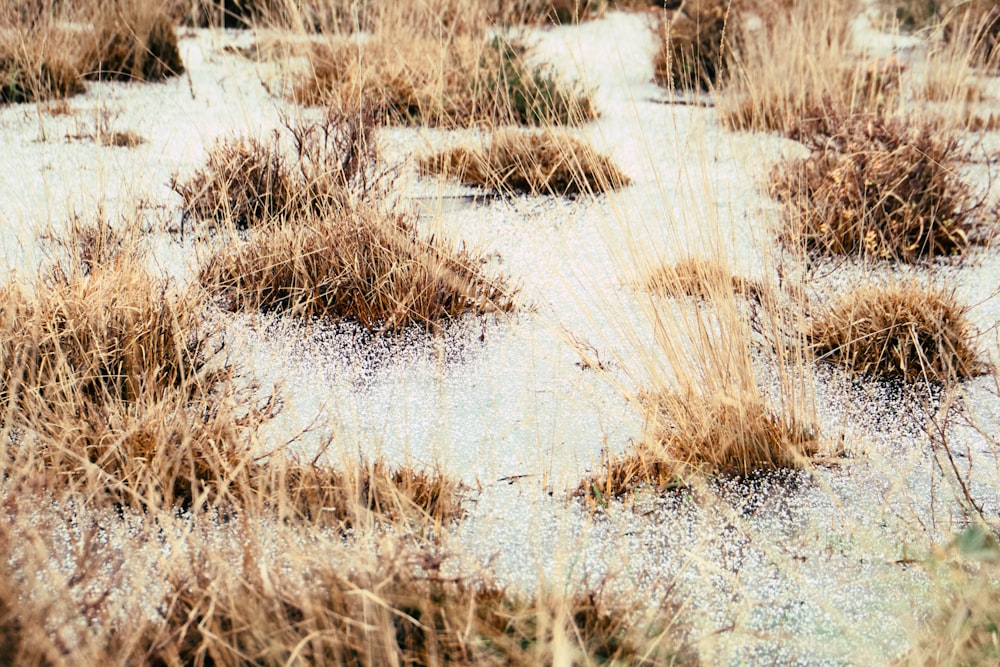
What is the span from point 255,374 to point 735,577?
3.67ft

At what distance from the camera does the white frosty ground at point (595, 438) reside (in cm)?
140

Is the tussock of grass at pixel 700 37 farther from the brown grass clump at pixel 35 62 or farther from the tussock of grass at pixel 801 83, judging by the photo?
the brown grass clump at pixel 35 62

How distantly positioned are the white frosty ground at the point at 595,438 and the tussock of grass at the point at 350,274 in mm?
71

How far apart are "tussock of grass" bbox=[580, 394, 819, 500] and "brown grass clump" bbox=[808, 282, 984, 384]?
0.47 m

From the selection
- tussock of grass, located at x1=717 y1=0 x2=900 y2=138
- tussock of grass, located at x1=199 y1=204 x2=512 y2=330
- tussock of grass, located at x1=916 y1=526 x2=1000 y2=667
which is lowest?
tussock of grass, located at x1=916 y1=526 x2=1000 y2=667

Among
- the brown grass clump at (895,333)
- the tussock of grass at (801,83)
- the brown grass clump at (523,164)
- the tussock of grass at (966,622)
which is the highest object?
the tussock of grass at (801,83)

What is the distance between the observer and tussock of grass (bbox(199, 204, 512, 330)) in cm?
220

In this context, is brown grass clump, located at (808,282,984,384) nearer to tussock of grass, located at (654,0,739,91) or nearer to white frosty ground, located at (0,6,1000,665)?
white frosty ground, located at (0,6,1000,665)

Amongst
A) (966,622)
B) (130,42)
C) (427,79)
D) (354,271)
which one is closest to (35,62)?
(130,42)

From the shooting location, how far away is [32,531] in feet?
3.74

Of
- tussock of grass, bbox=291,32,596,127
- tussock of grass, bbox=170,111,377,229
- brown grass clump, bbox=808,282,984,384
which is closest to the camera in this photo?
brown grass clump, bbox=808,282,984,384

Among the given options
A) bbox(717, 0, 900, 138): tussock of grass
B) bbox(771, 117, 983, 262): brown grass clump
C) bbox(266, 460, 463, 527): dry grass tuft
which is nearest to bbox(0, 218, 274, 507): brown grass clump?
bbox(266, 460, 463, 527): dry grass tuft

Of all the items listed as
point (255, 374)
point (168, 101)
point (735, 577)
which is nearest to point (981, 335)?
point (735, 577)

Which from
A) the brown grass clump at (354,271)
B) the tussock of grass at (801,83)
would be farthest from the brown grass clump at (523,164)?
the brown grass clump at (354,271)
